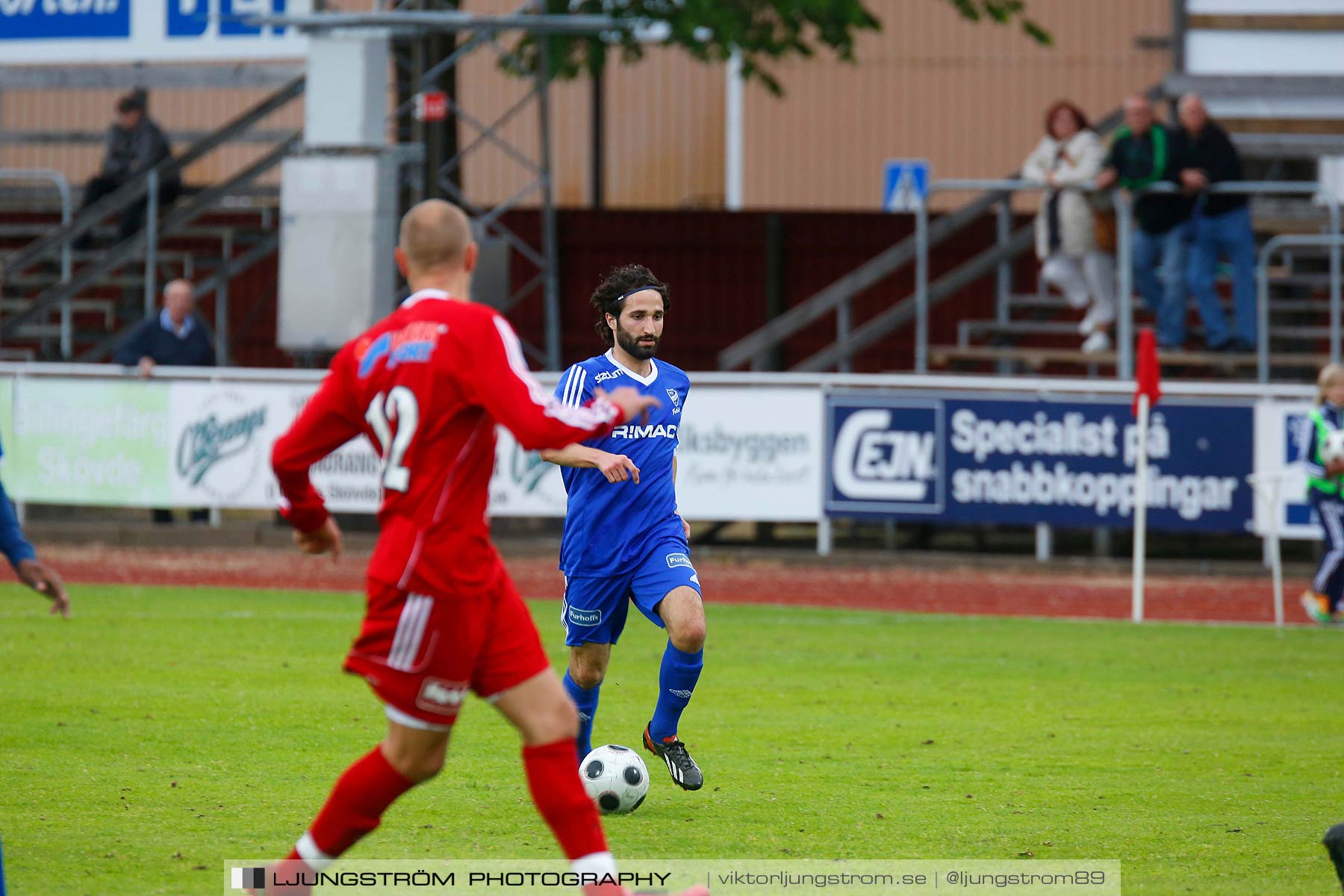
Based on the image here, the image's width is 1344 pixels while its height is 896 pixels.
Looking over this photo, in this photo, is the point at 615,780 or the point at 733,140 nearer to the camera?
the point at 615,780

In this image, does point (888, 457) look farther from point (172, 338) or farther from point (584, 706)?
point (584, 706)

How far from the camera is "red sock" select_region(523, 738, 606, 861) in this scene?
511 centimetres

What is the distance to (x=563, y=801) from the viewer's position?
511cm

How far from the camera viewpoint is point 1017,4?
70.6ft

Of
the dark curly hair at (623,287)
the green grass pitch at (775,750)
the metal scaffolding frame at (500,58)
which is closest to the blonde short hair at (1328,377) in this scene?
the green grass pitch at (775,750)

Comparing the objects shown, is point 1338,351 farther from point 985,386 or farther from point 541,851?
point 541,851

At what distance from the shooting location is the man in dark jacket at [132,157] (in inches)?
912

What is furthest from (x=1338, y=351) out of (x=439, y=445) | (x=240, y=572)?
(x=439, y=445)

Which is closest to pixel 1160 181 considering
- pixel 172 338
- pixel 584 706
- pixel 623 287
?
pixel 172 338

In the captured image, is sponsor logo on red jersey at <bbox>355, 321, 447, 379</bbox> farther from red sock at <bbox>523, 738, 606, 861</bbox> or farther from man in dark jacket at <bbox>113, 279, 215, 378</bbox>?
man in dark jacket at <bbox>113, 279, 215, 378</bbox>

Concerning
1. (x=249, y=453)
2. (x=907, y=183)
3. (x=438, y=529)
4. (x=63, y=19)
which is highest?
(x=63, y=19)

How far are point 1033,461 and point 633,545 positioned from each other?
10.3m

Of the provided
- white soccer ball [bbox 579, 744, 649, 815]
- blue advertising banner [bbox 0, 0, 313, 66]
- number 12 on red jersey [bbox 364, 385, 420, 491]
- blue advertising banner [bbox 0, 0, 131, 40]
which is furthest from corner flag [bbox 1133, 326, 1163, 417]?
blue advertising banner [bbox 0, 0, 131, 40]

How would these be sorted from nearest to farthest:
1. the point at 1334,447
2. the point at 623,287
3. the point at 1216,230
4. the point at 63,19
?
the point at 623,287
the point at 1334,447
the point at 1216,230
the point at 63,19
